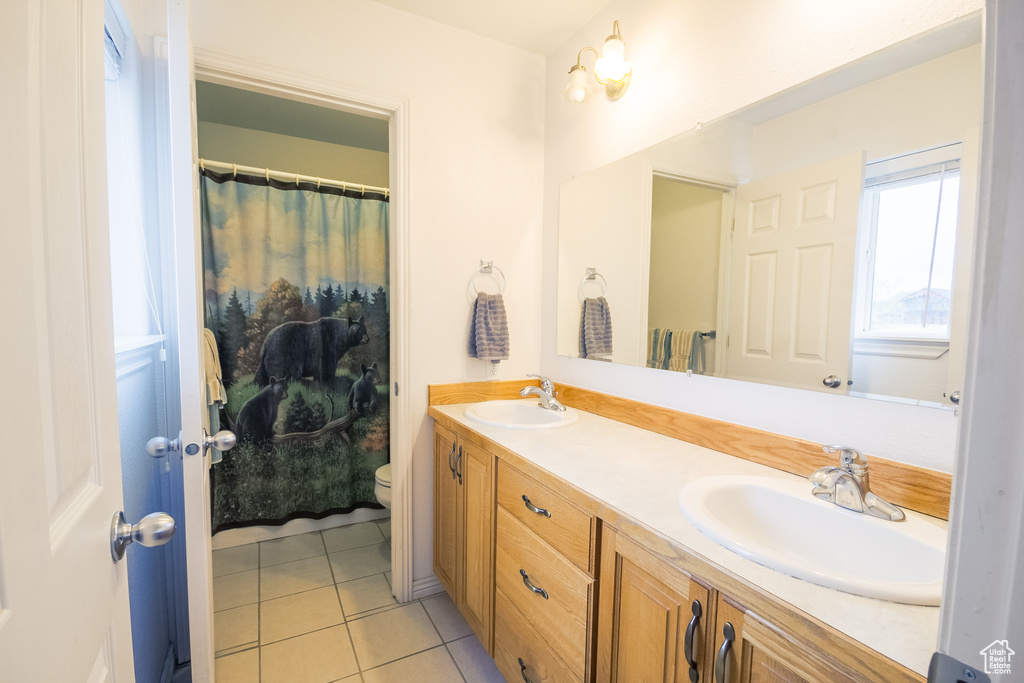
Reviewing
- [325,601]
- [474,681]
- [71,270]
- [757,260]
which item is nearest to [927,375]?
[757,260]

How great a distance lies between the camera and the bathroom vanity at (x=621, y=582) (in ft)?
2.05

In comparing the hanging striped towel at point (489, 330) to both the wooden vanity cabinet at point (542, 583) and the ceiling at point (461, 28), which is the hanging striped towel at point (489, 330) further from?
the ceiling at point (461, 28)

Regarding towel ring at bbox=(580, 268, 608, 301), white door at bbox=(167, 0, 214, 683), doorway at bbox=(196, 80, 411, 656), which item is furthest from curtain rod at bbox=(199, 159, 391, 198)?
white door at bbox=(167, 0, 214, 683)

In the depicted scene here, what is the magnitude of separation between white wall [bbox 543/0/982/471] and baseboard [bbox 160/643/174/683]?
173cm

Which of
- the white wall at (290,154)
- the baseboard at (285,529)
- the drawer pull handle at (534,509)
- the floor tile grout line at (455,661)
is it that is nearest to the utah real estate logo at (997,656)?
the drawer pull handle at (534,509)

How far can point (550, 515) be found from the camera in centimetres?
118

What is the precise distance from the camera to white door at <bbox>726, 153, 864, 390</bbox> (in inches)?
42.3

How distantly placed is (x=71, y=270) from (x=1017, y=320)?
0.86 meters

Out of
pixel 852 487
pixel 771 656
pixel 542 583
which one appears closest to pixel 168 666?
pixel 542 583

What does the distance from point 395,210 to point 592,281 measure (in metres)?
0.88

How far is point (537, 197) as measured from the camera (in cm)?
219

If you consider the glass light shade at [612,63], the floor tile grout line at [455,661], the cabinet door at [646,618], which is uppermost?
the glass light shade at [612,63]

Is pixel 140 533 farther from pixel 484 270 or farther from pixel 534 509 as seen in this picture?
pixel 484 270

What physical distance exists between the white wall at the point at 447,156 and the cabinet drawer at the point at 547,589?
73 cm
